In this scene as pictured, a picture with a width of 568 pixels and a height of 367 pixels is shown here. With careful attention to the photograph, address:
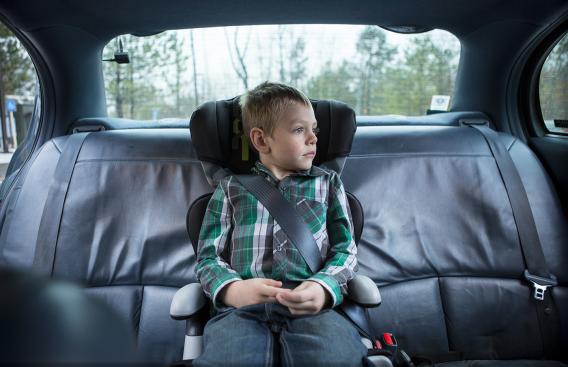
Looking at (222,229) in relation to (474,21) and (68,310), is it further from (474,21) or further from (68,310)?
(474,21)

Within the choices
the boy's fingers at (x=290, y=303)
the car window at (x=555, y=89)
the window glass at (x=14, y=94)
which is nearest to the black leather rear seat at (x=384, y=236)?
the window glass at (x=14, y=94)

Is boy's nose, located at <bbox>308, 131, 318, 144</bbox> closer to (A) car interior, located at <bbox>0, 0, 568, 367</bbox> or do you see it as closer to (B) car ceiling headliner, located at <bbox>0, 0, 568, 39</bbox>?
(A) car interior, located at <bbox>0, 0, 568, 367</bbox>

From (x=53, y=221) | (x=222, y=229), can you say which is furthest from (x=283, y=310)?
(x=53, y=221)

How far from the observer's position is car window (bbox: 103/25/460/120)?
115 inches

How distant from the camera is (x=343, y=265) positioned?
175 centimetres

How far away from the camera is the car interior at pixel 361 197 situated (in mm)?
2227

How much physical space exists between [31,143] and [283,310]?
1930 millimetres

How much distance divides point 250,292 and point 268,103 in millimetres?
794

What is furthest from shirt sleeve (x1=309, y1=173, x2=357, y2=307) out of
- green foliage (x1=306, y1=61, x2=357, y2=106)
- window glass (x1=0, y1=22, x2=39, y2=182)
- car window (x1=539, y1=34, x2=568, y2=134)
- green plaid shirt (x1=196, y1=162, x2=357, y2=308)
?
window glass (x1=0, y1=22, x2=39, y2=182)

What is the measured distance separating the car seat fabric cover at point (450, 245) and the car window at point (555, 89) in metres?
0.35

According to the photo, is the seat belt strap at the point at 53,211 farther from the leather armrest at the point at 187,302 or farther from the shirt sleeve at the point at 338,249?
the shirt sleeve at the point at 338,249

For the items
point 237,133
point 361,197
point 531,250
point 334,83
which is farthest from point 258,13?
point 531,250

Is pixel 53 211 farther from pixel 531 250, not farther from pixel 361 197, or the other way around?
pixel 531 250

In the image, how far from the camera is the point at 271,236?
1.83 m
